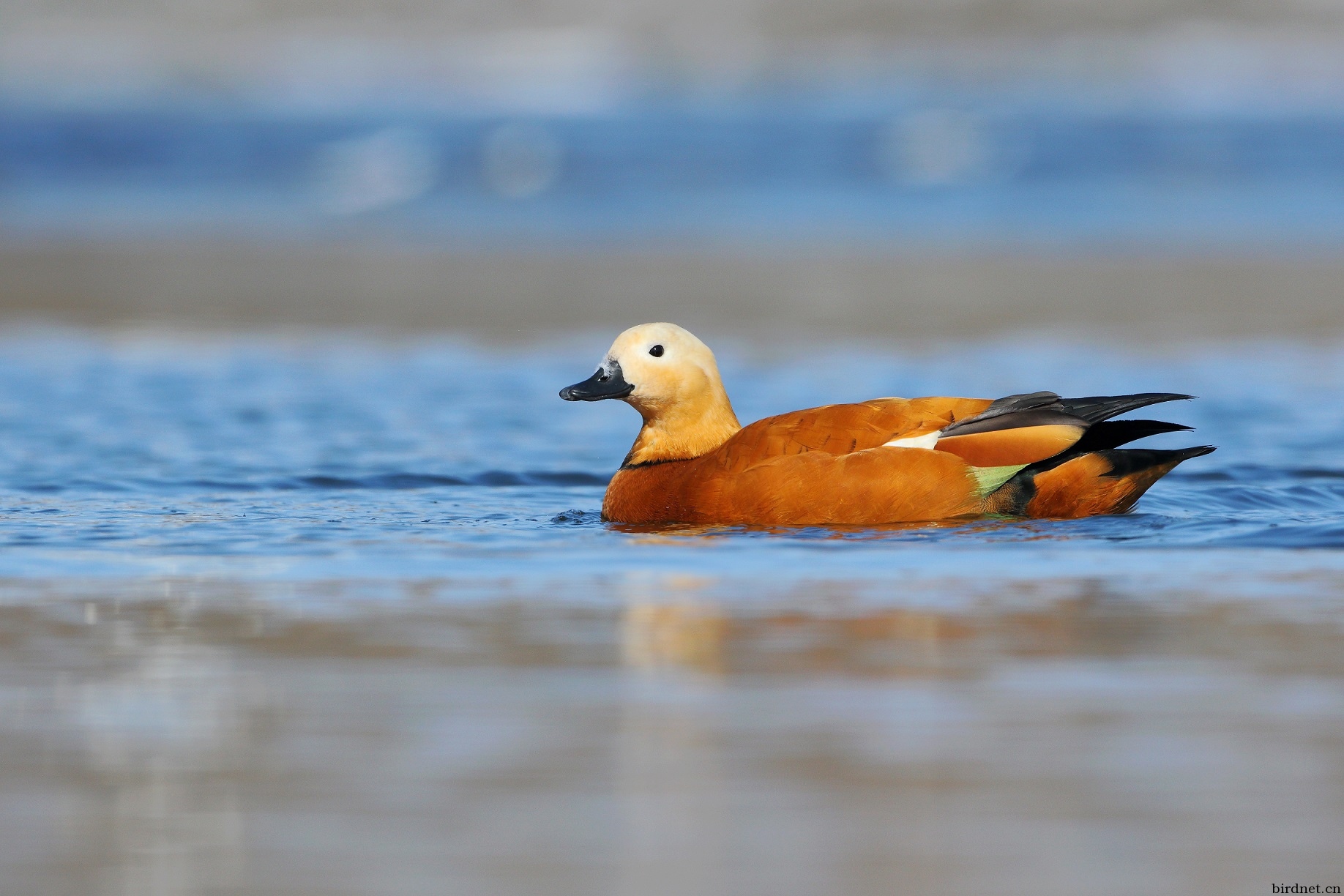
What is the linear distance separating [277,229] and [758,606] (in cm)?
1994

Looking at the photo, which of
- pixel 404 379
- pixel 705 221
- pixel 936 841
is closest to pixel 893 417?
pixel 936 841

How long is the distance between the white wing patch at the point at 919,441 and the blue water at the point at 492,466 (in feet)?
1.00

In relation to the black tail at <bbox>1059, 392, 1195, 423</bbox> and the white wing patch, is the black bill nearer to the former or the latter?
the white wing patch

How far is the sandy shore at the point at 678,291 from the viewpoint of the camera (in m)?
15.8

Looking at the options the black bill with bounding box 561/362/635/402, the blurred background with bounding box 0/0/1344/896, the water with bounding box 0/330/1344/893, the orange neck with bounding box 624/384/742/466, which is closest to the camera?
the water with bounding box 0/330/1344/893

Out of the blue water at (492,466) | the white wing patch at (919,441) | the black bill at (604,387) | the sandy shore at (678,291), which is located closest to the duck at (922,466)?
the white wing patch at (919,441)

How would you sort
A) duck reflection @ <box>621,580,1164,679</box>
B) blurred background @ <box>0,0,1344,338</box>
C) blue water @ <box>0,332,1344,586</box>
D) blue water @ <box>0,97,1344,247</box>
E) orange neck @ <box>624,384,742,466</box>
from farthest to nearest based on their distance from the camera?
blue water @ <box>0,97,1344,247</box>, blurred background @ <box>0,0,1344,338</box>, orange neck @ <box>624,384,742,466</box>, blue water @ <box>0,332,1344,586</box>, duck reflection @ <box>621,580,1164,679</box>

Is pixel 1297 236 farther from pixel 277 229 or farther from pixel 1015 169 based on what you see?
pixel 277 229

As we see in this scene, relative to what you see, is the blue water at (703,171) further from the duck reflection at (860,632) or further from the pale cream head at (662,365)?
the duck reflection at (860,632)

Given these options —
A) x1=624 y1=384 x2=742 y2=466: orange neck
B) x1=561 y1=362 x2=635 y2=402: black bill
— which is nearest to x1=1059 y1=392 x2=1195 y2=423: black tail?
x1=624 y1=384 x2=742 y2=466: orange neck

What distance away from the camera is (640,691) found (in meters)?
4.91

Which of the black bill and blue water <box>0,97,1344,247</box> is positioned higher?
blue water <box>0,97,1344,247</box>

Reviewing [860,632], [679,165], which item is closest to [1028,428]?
[860,632]

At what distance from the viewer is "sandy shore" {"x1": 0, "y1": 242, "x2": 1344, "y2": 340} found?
15844 millimetres
